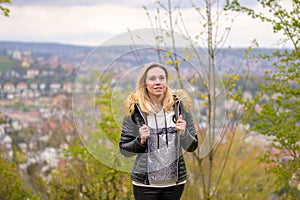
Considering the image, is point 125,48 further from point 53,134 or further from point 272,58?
point 53,134

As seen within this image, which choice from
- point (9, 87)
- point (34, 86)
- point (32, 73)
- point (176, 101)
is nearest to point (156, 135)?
point (176, 101)

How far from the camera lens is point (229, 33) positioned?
5168mm

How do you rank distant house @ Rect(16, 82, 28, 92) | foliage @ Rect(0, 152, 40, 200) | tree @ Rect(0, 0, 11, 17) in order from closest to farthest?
1. tree @ Rect(0, 0, 11, 17)
2. foliage @ Rect(0, 152, 40, 200)
3. distant house @ Rect(16, 82, 28, 92)

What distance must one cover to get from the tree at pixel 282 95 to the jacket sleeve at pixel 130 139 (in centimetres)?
264

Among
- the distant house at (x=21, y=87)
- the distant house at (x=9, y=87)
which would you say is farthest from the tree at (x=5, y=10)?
the distant house at (x=21, y=87)

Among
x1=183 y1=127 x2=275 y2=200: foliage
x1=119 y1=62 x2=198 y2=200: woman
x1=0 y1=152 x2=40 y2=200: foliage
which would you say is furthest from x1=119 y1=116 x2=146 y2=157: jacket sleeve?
x1=183 y1=127 x2=275 y2=200: foliage

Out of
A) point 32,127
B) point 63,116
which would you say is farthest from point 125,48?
point 32,127

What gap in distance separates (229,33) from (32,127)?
9.17 metres

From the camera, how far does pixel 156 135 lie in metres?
2.33

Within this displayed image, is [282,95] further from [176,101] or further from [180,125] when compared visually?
[180,125]

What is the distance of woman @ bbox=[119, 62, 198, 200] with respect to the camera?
2324mm

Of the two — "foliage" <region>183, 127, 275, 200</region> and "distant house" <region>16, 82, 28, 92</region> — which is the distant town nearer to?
"distant house" <region>16, 82, 28, 92</region>

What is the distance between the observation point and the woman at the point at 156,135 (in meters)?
2.32

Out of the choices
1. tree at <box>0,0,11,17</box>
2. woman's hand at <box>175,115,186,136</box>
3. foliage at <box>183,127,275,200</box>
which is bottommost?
foliage at <box>183,127,275,200</box>
